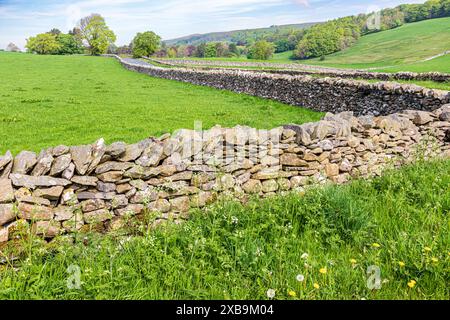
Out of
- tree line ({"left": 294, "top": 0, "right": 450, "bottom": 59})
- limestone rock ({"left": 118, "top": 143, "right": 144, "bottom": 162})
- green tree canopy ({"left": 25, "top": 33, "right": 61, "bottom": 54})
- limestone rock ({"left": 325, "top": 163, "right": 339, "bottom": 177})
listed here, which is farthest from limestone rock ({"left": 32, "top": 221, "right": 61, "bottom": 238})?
green tree canopy ({"left": 25, "top": 33, "right": 61, "bottom": 54})

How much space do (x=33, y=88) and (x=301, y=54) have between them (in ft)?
260

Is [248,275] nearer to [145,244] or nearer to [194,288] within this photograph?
[194,288]

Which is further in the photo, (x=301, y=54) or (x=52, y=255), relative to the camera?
(x=301, y=54)

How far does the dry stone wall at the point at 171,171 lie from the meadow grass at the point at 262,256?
310 mm

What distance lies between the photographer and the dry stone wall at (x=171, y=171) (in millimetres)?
4395

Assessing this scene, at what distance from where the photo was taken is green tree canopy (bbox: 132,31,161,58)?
277 ft

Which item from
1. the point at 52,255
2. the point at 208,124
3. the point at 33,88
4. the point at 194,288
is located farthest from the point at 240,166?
the point at 33,88

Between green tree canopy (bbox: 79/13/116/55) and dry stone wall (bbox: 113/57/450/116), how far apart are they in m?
89.4

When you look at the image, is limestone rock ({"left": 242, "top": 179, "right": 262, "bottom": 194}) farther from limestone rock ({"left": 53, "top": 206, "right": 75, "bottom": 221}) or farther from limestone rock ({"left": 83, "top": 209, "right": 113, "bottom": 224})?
limestone rock ({"left": 53, "top": 206, "right": 75, "bottom": 221})

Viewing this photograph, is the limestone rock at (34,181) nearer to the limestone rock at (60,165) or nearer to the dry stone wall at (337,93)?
the limestone rock at (60,165)

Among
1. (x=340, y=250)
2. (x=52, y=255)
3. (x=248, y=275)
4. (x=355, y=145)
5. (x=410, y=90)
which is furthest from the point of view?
(x=410, y=90)

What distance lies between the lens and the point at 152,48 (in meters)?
87.0

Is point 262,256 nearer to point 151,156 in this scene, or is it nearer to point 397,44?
point 151,156

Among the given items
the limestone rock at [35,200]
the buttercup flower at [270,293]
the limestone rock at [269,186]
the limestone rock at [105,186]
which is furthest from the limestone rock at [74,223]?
the limestone rock at [269,186]
